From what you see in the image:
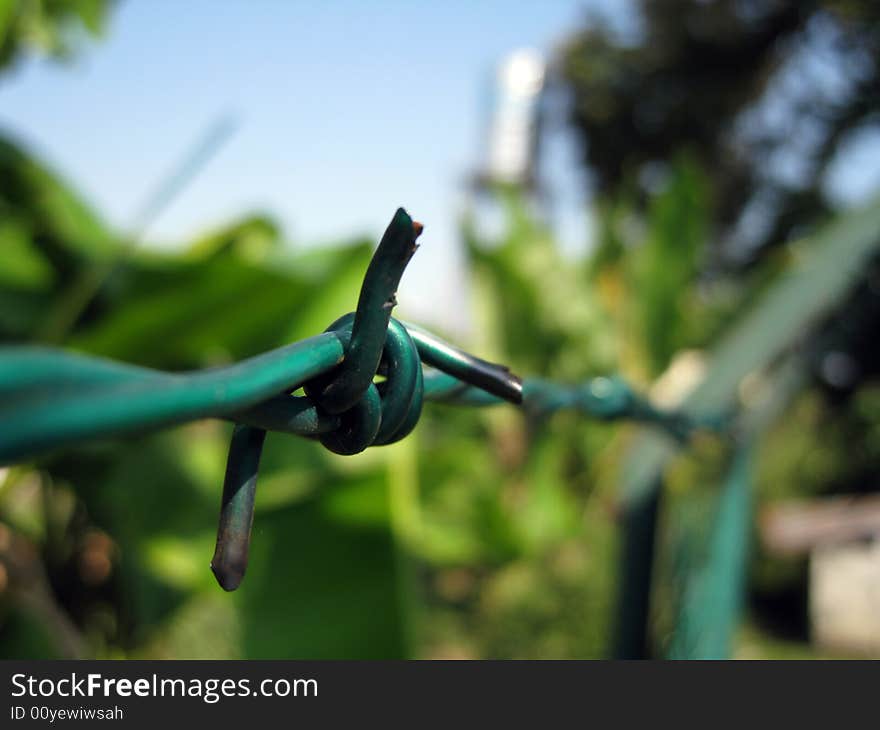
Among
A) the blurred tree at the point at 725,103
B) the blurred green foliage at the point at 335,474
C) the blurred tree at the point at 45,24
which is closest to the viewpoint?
the blurred green foliage at the point at 335,474

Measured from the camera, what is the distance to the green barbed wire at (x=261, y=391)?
16 cm

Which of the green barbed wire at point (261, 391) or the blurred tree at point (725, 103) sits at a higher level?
the blurred tree at point (725, 103)

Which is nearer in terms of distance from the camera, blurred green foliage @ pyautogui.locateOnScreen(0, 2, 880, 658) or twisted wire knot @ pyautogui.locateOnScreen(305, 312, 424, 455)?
twisted wire knot @ pyautogui.locateOnScreen(305, 312, 424, 455)

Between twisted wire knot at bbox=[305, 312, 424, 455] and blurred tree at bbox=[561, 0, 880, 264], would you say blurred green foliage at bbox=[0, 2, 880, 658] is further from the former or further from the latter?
blurred tree at bbox=[561, 0, 880, 264]

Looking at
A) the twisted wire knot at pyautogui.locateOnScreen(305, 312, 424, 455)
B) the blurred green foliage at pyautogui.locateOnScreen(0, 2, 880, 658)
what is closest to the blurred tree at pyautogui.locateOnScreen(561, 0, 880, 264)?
the blurred green foliage at pyautogui.locateOnScreen(0, 2, 880, 658)

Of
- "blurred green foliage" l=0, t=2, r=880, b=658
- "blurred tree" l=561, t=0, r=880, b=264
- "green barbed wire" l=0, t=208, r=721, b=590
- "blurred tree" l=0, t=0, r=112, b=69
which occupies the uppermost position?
"blurred tree" l=561, t=0, r=880, b=264

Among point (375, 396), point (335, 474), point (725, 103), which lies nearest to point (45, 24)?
point (335, 474)

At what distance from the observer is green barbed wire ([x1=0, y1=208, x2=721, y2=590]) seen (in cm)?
16

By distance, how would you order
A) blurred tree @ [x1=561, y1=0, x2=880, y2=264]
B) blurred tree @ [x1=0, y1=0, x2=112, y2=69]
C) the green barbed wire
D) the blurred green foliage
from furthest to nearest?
blurred tree @ [x1=561, y1=0, x2=880, y2=264], blurred tree @ [x1=0, y1=0, x2=112, y2=69], the blurred green foliage, the green barbed wire

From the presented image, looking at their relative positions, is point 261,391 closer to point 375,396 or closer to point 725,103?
point 375,396

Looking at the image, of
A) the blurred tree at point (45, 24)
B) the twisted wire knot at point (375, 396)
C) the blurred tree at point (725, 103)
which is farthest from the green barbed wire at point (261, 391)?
the blurred tree at point (725, 103)

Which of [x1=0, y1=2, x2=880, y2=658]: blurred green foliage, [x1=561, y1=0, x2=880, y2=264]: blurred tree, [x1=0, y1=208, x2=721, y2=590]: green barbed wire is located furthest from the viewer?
[x1=561, y1=0, x2=880, y2=264]: blurred tree

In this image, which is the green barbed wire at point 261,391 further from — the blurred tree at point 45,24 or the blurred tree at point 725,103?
the blurred tree at point 725,103

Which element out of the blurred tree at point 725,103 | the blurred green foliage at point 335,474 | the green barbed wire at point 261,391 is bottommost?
the green barbed wire at point 261,391
